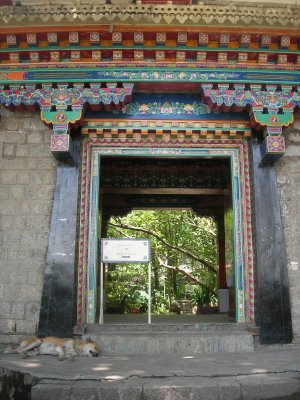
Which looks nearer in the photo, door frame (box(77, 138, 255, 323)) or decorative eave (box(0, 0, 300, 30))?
decorative eave (box(0, 0, 300, 30))

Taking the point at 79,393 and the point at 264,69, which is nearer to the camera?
the point at 79,393

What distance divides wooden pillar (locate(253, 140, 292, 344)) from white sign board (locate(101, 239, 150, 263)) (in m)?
1.66

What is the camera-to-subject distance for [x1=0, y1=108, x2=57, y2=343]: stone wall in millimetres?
5758

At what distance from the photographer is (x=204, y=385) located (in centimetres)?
351

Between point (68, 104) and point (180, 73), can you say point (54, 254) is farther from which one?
point (180, 73)

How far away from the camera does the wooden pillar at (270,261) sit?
564cm

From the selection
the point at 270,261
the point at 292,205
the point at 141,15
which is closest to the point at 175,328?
the point at 270,261

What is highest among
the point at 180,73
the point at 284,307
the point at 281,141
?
the point at 180,73

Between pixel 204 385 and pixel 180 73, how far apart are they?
14.4 feet

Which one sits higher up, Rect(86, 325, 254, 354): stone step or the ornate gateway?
the ornate gateway

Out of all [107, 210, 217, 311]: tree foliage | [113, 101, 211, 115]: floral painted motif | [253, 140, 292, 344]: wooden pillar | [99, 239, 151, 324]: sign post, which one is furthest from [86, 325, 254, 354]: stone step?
[107, 210, 217, 311]: tree foliage

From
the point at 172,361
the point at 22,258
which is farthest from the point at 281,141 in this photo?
the point at 22,258

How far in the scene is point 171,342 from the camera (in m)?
5.42

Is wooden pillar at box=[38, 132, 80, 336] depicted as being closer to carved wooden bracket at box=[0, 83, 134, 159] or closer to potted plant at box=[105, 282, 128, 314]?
carved wooden bracket at box=[0, 83, 134, 159]
